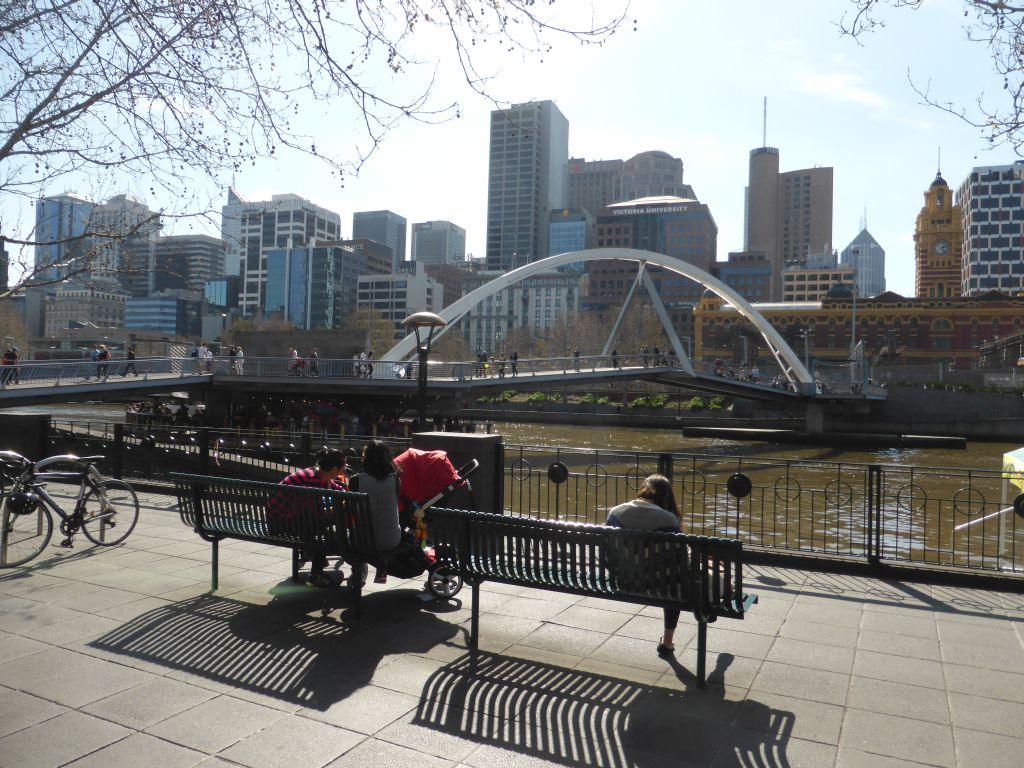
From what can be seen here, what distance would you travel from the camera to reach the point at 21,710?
4.09 metres

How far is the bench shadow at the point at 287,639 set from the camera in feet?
15.0

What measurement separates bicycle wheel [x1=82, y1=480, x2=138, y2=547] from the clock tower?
129 m

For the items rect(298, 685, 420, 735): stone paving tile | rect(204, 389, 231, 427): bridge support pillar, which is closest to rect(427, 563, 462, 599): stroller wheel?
rect(298, 685, 420, 735): stone paving tile

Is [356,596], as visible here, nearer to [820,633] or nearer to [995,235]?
[820,633]

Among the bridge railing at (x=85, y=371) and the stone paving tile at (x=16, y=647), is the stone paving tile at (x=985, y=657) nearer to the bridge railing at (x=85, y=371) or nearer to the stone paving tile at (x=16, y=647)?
the stone paving tile at (x=16, y=647)

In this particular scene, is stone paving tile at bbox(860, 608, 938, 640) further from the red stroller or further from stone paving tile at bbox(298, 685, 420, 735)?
stone paving tile at bbox(298, 685, 420, 735)

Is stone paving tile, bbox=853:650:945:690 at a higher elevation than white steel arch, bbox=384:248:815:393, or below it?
below

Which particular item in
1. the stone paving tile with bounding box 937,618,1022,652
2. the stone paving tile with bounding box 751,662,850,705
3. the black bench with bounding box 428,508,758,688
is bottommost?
the stone paving tile with bounding box 751,662,850,705

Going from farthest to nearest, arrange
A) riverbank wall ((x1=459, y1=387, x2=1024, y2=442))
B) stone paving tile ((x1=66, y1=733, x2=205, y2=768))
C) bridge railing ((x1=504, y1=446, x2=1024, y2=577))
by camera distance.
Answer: riverbank wall ((x1=459, y1=387, x2=1024, y2=442)) → bridge railing ((x1=504, y1=446, x2=1024, y2=577)) → stone paving tile ((x1=66, y1=733, x2=205, y2=768))

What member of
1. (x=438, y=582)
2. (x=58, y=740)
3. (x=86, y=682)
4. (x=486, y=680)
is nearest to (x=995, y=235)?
(x=438, y=582)

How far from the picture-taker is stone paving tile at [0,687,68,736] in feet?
12.9

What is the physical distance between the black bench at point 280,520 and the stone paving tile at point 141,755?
201 cm

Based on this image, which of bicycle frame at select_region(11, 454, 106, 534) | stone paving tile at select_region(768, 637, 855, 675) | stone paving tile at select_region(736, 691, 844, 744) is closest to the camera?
stone paving tile at select_region(736, 691, 844, 744)

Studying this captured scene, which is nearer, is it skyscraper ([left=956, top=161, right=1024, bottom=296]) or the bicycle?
the bicycle
